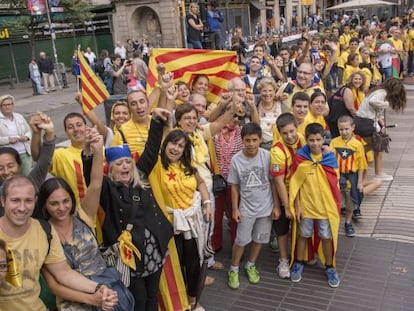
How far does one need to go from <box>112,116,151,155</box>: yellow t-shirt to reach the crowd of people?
0.04ft

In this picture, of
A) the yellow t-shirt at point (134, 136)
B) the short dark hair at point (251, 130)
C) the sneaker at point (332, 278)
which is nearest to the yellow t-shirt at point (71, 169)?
the yellow t-shirt at point (134, 136)

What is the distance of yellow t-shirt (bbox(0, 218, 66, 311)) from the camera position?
261 centimetres

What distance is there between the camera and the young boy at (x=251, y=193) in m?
4.41

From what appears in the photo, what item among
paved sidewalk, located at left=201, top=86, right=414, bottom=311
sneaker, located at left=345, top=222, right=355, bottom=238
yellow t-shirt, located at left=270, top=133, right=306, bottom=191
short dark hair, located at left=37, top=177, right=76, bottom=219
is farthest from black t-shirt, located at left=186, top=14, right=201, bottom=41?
Answer: short dark hair, located at left=37, top=177, right=76, bottom=219

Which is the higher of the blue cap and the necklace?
the blue cap

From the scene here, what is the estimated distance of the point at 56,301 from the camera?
297cm

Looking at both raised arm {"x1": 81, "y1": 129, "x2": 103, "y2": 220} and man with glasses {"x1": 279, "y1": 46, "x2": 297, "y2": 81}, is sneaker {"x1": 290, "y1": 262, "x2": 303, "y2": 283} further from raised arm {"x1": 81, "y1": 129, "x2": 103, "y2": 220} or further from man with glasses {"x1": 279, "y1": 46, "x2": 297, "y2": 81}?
man with glasses {"x1": 279, "y1": 46, "x2": 297, "y2": 81}

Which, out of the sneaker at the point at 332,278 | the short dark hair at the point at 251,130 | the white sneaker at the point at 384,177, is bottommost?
the sneaker at the point at 332,278

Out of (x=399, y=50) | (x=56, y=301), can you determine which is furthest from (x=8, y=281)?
(x=399, y=50)

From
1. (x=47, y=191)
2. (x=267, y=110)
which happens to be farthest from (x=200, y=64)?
(x=47, y=191)

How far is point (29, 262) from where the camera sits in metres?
2.68

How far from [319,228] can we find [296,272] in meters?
0.52

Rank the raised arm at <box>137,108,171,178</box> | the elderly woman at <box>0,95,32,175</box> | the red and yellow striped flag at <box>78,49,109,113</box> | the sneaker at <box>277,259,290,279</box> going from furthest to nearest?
the elderly woman at <box>0,95,32,175</box>
the red and yellow striped flag at <box>78,49,109,113</box>
the sneaker at <box>277,259,290,279</box>
the raised arm at <box>137,108,171,178</box>

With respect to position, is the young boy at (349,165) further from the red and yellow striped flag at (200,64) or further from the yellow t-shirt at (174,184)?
the yellow t-shirt at (174,184)
